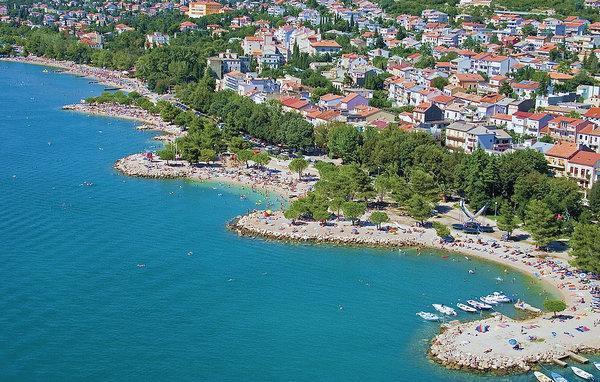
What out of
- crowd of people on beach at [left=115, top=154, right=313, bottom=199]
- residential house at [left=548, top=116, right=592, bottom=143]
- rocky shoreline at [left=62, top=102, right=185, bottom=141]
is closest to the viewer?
crowd of people on beach at [left=115, top=154, right=313, bottom=199]

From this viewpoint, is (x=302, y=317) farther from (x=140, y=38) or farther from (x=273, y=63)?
(x=140, y=38)

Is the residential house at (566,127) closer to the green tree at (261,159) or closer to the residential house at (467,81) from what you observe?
the residential house at (467,81)

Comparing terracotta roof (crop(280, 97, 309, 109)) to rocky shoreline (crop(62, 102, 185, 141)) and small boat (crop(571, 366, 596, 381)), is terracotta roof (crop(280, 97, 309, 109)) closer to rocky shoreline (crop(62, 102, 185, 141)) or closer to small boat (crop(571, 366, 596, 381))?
rocky shoreline (crop(62, 102, 185, 141))

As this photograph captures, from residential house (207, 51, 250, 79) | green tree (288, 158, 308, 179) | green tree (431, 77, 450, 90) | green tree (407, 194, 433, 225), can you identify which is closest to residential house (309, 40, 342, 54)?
residential house (207, 51, 250, 79)

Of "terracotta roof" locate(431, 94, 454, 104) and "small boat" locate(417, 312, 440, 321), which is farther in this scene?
"terracotta roof" locate(431, 94, 454, 104)

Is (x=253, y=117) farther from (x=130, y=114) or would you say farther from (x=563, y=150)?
(x=563, y=150)

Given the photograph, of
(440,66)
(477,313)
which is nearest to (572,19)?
(440,66)
